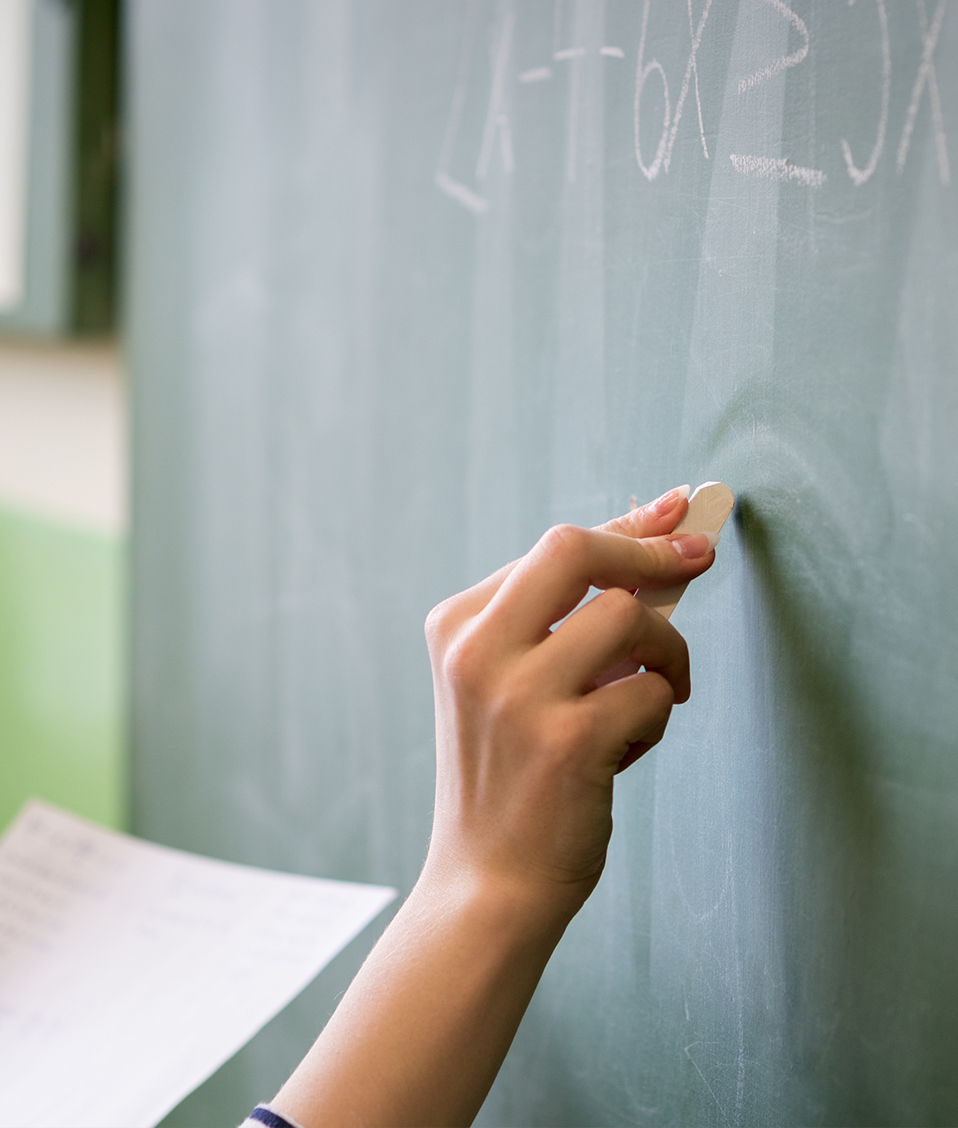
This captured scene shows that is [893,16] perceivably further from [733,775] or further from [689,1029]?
[689,1029]

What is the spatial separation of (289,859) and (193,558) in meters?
0.24

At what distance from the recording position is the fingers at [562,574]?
37cm

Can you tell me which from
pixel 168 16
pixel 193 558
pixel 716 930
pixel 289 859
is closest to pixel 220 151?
pixel 168 16

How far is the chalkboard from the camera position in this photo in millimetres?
373

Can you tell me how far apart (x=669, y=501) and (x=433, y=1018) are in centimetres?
21

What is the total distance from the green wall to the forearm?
0.59 m

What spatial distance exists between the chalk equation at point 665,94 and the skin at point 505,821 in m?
0.16

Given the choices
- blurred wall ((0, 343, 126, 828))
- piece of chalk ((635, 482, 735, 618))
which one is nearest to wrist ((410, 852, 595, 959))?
piece of chalk ((635, 482, 735, 618))

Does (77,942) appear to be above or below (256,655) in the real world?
below

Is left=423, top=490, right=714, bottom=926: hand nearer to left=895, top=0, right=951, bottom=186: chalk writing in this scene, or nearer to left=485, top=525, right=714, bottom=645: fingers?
left=485, top=525, right=714, bottom=645: fingers

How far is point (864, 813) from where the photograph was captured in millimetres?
390

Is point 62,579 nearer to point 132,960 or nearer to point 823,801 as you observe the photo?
point 132,960

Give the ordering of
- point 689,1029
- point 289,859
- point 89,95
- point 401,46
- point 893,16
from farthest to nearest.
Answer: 1. point 89,95
2. point 289,859
3. point 401,46
4. point 689,1029
5. point 893,16

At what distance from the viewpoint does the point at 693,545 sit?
1.32 ft
